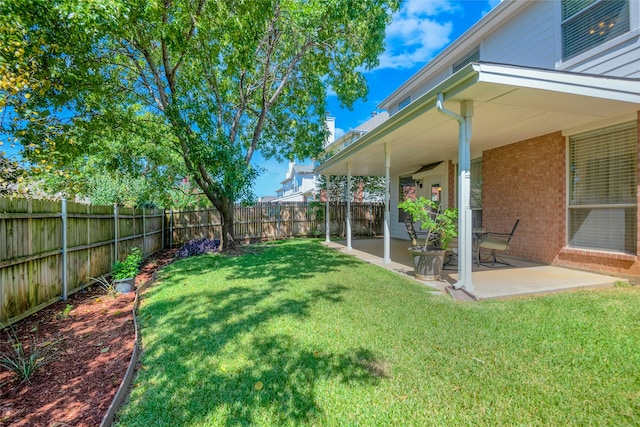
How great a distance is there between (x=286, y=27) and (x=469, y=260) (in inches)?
292

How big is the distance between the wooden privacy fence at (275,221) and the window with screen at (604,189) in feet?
31.0

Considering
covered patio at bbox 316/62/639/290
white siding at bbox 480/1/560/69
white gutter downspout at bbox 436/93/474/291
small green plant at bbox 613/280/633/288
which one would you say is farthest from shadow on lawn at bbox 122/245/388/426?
white siding at bbox 480/1/560/69

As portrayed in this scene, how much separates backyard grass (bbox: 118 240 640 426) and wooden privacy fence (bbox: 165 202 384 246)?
24.7 feet

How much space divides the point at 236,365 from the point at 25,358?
2.25 meters

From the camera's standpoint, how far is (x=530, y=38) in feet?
21.7

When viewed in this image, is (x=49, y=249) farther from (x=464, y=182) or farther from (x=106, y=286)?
(x=464, y=182)

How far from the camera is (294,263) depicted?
743 cm

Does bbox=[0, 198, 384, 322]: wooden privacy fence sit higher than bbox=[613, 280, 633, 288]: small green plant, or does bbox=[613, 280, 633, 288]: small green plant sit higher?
bbox=[0, 198, 384, 322]: wooden privacy fence

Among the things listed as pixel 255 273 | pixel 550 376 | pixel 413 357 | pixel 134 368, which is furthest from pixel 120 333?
pixel 550 376

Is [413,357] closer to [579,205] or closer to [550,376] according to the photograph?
[550,376]

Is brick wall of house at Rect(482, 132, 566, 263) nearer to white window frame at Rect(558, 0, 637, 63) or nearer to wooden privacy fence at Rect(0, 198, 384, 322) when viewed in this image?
white window frame at Rect(558, 0, 637, 63)

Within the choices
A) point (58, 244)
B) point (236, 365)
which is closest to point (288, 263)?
point (58, 244)

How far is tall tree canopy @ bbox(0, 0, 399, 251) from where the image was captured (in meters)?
4.63

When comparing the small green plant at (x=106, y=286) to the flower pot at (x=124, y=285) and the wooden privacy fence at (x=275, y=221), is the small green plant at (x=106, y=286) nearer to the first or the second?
the flower pot at (x=124, y=285)
